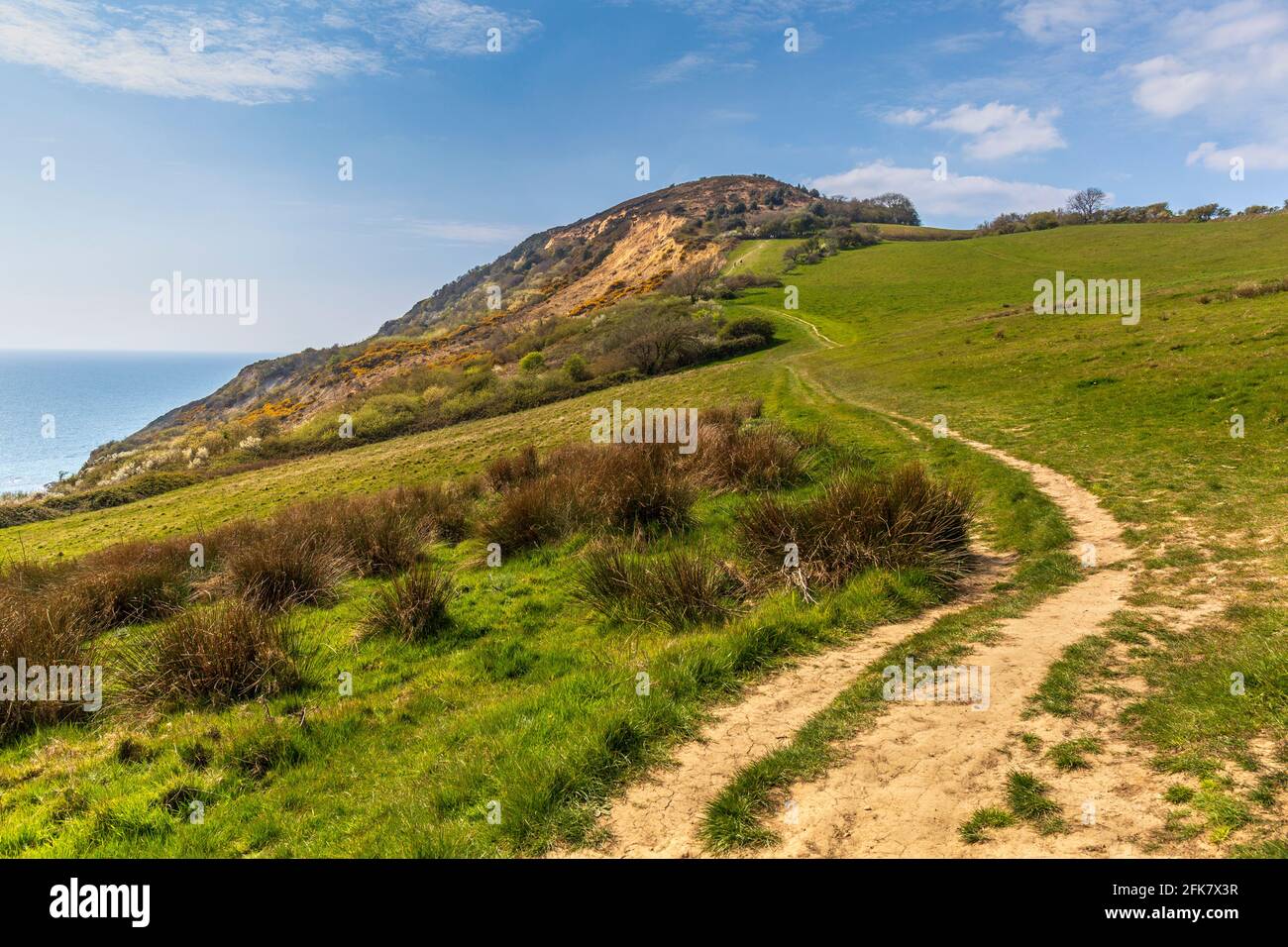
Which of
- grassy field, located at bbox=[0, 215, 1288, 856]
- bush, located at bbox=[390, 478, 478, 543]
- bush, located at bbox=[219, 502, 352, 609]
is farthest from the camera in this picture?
bush, located at bbox=[390, 478, 478, 543]

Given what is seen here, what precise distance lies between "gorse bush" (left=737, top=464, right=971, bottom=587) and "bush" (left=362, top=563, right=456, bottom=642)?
16.3 feet

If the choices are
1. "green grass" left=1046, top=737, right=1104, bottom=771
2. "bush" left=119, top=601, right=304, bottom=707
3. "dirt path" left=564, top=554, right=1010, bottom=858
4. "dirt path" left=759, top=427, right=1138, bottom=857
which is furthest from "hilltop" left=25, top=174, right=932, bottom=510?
"green grass" left=1046, top=737, right=1104, bottom=771

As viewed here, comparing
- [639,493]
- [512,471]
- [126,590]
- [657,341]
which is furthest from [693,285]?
[126,590]

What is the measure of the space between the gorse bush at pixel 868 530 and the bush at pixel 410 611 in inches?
196

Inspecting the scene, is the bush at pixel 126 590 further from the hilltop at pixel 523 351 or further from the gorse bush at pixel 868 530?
the hilltop at pixel 523 351

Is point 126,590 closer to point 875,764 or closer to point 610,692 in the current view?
point 610,692

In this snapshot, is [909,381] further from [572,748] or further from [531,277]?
[531,277]

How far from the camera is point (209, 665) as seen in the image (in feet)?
22.7

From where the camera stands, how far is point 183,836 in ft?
14.7

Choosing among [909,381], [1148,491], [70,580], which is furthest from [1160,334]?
[70,580]

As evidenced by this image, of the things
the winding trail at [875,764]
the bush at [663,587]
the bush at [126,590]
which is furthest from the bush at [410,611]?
the winding trail at [875,764]

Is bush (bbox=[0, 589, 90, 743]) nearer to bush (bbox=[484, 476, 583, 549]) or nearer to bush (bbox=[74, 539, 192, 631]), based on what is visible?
bush (bbox=[74, 539, 192, 631])

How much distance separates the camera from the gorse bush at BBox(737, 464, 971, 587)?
8.30 m
